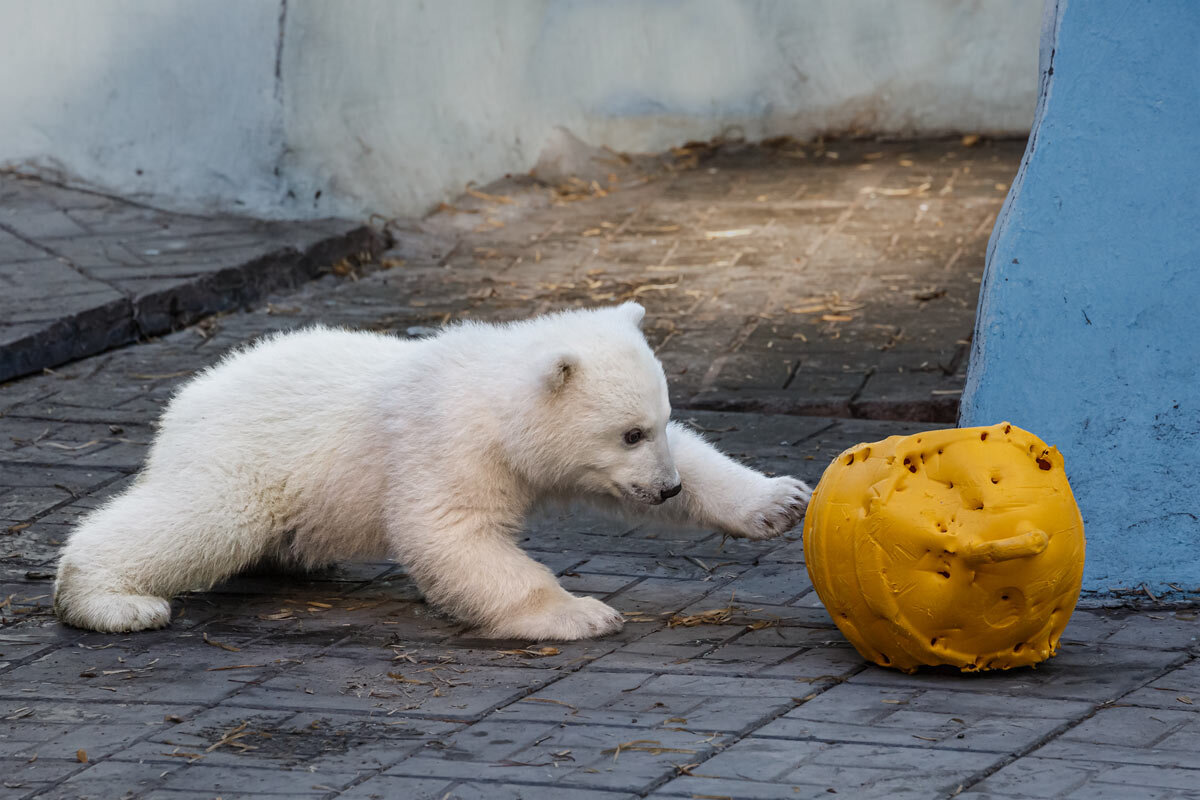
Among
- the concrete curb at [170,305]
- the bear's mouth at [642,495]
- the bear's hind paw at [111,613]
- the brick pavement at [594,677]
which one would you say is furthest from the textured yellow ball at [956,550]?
the concrete curb at [170,305]

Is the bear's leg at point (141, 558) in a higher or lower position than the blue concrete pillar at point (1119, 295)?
lower

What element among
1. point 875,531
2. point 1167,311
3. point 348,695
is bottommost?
point 348,695

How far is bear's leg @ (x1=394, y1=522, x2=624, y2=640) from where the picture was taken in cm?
452

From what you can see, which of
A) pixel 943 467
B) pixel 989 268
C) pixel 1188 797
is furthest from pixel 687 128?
pixel 1188 797

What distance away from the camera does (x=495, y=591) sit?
4.54 m

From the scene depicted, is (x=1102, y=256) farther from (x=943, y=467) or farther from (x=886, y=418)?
(x=886, y=418)

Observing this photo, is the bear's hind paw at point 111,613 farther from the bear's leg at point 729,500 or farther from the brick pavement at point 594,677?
the bear's leg at point 729,500

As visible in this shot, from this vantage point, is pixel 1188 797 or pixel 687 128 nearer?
pixel 1188 797

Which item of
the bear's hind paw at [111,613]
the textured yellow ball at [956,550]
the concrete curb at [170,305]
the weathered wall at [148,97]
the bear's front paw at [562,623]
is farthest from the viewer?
A: the weathered wall at [148,97]

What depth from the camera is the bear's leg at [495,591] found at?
452 cm

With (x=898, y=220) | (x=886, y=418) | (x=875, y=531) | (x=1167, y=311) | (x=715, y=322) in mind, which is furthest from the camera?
(x=898, y=220)

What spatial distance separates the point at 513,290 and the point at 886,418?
115 inches

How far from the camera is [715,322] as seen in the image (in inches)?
328

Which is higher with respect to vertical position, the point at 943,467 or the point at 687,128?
the point at 687,128
